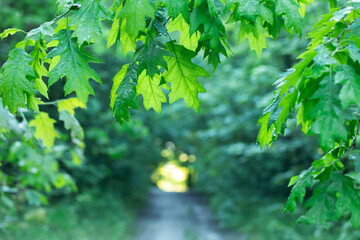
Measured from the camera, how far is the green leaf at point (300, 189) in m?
2.19

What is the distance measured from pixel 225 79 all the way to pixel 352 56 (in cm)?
1236

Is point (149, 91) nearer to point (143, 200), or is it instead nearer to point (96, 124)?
point (96, 124)

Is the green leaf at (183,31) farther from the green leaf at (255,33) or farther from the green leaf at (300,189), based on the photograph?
Result: the green leaf at (300,189)

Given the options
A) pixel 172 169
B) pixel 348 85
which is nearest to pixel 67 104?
pixel 348 85

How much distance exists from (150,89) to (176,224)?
44.5ft

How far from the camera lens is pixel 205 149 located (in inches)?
729

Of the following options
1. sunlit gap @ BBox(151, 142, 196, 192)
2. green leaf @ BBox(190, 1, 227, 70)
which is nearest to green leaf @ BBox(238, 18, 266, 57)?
green leaf @ BBox(190, 1, 227, 70)

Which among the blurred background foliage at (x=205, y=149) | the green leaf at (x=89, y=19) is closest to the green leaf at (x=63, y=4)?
the green leaf at (x=89, y=19)

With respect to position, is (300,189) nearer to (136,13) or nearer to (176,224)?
(136,13)

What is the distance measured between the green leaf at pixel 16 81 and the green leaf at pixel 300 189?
1535mm

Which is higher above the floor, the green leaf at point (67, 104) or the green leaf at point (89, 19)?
the green leaf at point (67, 104)

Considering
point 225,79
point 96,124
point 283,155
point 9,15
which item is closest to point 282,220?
point 283,155

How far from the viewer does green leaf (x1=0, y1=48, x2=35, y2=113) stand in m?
1.88

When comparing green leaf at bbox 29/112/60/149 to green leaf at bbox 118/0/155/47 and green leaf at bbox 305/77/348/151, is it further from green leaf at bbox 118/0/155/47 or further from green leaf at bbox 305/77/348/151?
green leaf at bbox 305/77/348/151
